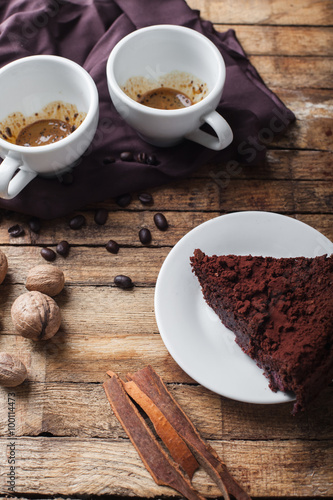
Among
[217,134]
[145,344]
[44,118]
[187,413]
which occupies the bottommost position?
[187,413]

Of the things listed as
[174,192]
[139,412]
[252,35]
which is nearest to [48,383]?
[139,412]

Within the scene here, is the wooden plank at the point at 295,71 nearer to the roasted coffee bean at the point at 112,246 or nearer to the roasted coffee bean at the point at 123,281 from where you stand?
the roasted coffee bean at the point at 112,246

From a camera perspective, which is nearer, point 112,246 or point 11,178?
point 11,178

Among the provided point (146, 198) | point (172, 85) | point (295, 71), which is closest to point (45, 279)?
point (146, 198)

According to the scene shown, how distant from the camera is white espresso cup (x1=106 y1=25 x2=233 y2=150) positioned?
219 centimetres

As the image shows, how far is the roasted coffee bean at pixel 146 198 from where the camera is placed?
2.42 m

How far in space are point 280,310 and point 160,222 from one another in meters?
0.71

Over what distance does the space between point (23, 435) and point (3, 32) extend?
1945 millimetres

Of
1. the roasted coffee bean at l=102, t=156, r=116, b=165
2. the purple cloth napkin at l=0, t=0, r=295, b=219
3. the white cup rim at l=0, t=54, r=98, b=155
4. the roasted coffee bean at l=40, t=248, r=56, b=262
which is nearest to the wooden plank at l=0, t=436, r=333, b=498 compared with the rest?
the roasted coffee bean at l=40, t=248, r=56, b=262

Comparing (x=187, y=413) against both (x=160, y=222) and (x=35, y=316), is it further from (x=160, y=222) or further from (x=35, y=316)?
(x=160, y=222)

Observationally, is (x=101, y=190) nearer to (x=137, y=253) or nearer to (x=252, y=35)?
(x=137, y=253)

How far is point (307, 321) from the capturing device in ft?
6.33

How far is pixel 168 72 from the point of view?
8.20ft

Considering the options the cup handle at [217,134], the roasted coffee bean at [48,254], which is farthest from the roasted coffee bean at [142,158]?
the roasted coffee bean at [48,254]
